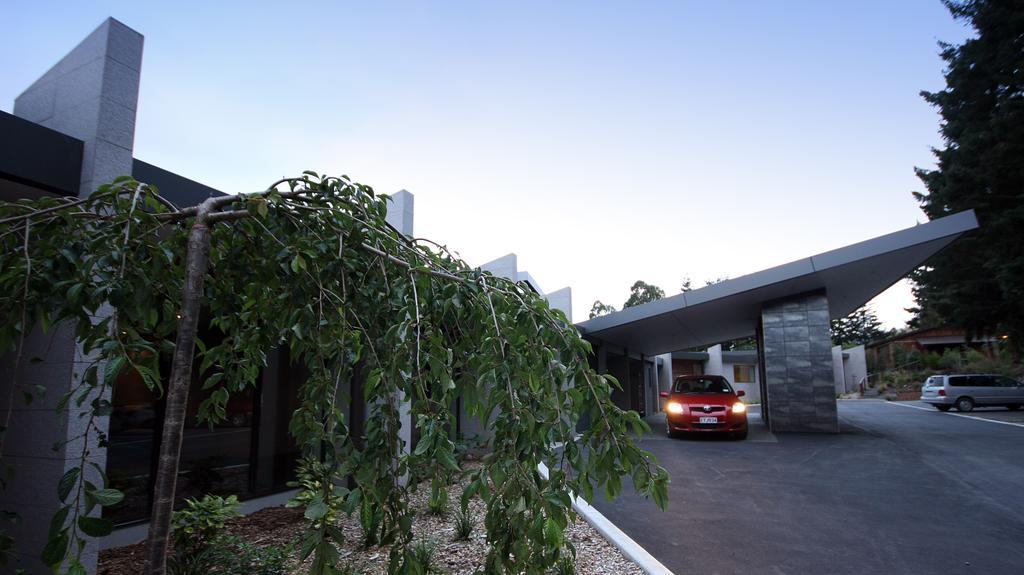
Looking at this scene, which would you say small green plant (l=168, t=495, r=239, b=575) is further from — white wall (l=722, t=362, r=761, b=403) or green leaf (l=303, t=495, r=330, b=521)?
white wall (l=722, t=362, r=761, b=403)

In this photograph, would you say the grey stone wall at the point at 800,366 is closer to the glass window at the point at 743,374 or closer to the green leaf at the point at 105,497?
the green leaf at the point at 105,497

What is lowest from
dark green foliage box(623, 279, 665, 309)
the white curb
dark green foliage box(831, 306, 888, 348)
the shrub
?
the white curb

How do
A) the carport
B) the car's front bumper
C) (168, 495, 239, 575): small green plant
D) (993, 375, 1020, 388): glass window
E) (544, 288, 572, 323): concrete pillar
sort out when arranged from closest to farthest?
(168, 495, 239, 575): small green plant < the carport < the car's front bumper < (544, 288, 572, 323): concrete pillar < (993, 375, 1020, 388): glass window

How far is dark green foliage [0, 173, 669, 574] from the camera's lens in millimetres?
1433

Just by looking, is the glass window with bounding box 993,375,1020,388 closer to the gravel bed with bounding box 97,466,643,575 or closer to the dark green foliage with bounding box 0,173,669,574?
the gravel bed with bounding box 97,466,643,575

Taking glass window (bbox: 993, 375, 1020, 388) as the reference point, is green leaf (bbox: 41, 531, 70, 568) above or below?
above

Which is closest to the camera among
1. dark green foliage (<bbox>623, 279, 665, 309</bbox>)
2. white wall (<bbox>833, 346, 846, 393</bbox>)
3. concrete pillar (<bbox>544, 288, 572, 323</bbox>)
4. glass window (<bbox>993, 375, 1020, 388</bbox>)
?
concrete pillar (<bbox>544, 288, 572, 323</bbox>)

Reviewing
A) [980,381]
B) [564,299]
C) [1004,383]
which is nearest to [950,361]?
[1004,383]

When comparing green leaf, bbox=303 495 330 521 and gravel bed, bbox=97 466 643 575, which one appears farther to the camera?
gravel bed, bbox=97 466 643 575

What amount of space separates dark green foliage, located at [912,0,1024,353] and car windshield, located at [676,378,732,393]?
11.4m

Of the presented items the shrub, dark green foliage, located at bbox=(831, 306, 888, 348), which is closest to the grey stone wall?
the shrub

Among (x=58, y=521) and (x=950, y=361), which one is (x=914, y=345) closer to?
(x=950, y=361)

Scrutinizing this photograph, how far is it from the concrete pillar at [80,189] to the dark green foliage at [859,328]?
67149 mm

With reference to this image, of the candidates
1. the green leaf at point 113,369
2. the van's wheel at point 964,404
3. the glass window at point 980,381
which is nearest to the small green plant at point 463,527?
the green leaf at point 113,369
